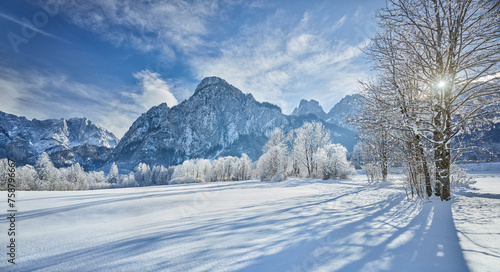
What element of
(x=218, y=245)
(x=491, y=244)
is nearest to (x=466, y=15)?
(x=491, y=244)

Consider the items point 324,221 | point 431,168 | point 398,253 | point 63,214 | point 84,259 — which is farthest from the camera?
point 431,168

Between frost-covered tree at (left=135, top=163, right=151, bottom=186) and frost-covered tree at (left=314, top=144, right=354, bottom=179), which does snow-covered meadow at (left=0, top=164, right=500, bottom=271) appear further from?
frost-covered tree at (left=135, top=163, right=151, bottom=186)

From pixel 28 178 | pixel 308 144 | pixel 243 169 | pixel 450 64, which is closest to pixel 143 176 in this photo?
pixel 243 169

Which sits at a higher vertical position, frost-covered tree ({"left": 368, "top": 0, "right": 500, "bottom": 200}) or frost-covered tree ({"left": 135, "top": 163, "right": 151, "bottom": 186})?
frost-covered tree ({"left": 368, "top": 0, "right": 500, "bottom": 200})

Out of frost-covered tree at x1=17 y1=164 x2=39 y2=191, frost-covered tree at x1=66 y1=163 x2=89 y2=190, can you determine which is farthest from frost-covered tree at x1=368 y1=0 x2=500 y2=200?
frost-covered tree at x1=66 y1=163 x2=89 y2=190

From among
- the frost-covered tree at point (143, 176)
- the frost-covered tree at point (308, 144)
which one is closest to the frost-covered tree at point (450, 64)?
the frost-covered tree at point (308, 144)

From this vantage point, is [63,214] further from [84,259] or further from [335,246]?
[335,246]

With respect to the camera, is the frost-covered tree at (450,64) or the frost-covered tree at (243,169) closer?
the frost-covered tree at (450,64)

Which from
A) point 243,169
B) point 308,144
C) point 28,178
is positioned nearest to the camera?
point 308,144

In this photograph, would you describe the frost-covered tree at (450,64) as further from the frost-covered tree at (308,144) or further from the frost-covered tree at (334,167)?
the frost-covered tree at (308,144)

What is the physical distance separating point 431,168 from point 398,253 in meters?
5.03

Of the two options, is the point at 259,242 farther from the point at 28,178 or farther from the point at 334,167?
the point at 28,178

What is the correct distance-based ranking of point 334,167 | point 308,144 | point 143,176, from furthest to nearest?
point 143,176
point 308,144
point 334,167

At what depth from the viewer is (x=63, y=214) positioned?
4039 mm
